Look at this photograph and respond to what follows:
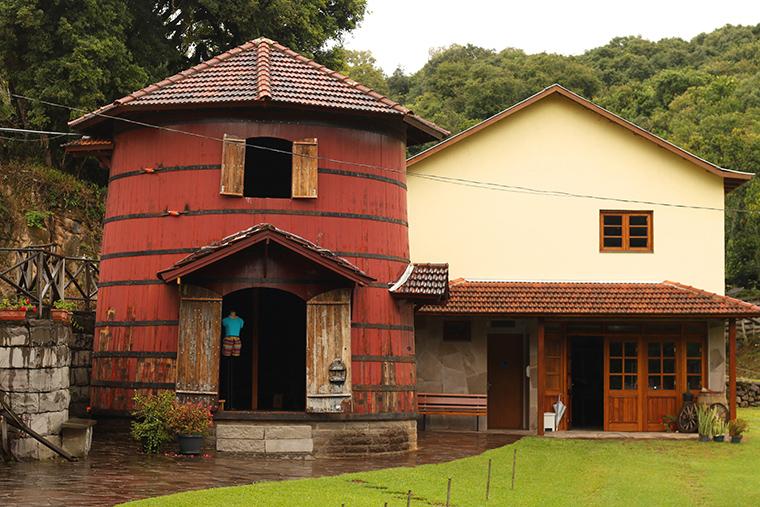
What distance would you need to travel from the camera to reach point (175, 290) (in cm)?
1941

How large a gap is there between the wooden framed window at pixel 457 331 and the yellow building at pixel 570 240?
0.03 m

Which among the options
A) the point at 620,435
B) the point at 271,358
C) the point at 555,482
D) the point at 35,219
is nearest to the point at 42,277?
the point at 271,358

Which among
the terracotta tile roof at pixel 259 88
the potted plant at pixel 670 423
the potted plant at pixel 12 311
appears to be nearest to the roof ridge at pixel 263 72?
the terracotta tile roof at pixel 259 88

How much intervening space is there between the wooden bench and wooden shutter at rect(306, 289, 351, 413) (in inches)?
239

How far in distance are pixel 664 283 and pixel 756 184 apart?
22.2 meters

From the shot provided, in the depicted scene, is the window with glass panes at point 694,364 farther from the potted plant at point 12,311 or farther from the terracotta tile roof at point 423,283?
the potted plant at point 12,311

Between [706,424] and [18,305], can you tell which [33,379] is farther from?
[706,424]

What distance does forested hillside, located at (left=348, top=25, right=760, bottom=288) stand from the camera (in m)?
49.6

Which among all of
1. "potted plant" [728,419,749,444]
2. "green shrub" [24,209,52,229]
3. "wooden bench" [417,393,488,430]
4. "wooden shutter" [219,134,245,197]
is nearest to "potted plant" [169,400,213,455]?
"wooden shutter" [219,134,245,197]

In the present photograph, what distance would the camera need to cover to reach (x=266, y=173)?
907 inches

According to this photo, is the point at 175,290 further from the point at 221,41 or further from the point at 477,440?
the point at 221,41

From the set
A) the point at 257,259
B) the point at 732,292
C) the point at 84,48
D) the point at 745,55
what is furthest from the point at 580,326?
the point at 745,55

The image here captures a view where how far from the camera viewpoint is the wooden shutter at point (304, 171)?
771 inches

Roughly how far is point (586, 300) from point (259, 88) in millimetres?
9509
